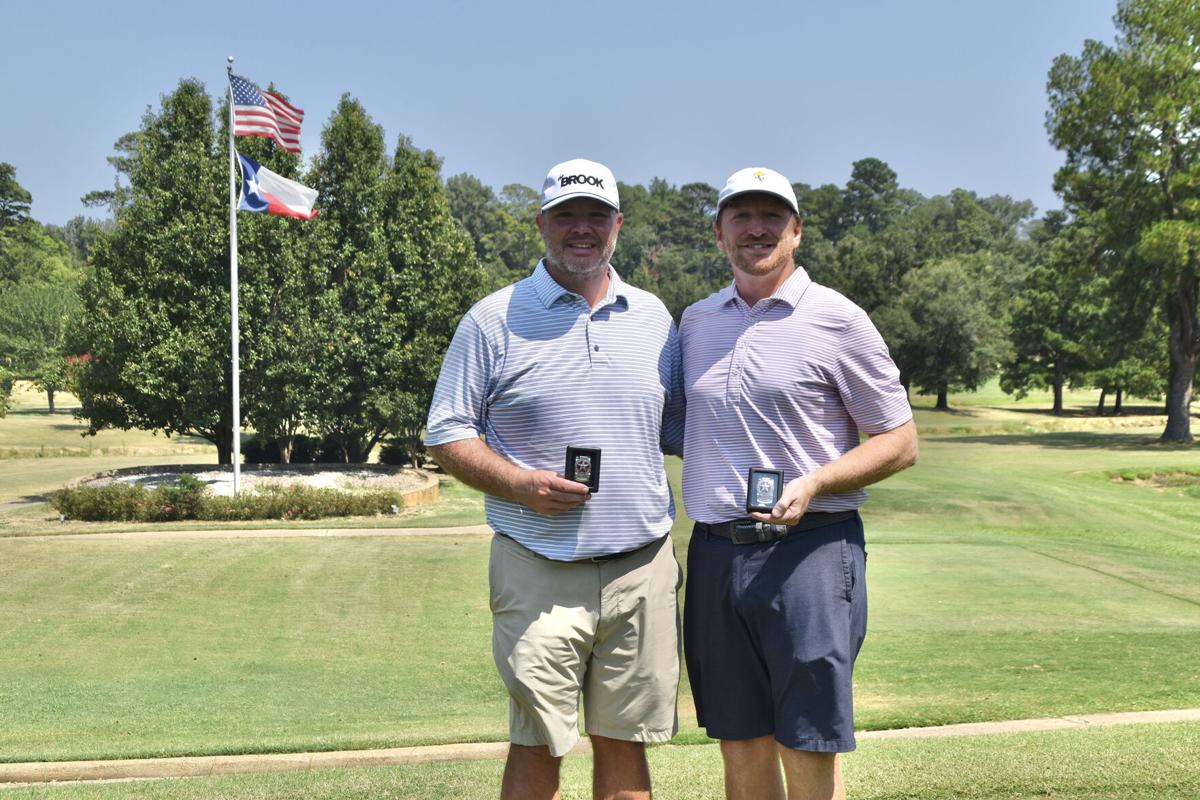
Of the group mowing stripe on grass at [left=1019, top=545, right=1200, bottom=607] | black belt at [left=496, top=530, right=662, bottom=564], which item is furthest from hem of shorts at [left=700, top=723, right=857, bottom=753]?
mowing stripe on grass at [left=1019, top=545, right=1200, bottom=607]

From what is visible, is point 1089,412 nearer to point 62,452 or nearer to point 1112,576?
point 62,452

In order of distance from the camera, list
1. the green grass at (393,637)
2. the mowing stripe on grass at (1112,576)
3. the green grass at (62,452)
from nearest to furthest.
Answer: the green grass at (393,637) < the mowing stripe on grass at (1112,576) < the green grass at (62,452)

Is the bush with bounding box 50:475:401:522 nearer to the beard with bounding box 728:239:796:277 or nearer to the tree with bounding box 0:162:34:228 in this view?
the beard with bounding box 728:239:796:277

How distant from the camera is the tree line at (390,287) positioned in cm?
2570

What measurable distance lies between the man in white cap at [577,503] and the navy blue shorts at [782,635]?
184 millimetres

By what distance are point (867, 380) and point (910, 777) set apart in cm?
207

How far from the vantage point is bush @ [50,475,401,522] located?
20438 mm

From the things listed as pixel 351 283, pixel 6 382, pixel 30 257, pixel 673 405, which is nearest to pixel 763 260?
pixel 673 405

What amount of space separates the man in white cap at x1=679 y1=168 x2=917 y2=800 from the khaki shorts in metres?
0.14

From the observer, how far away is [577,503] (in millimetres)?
3340

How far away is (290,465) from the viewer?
28.6 m

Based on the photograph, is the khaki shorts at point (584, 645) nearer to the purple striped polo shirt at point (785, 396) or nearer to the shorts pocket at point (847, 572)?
the purple striped polo shirt at point (785, 396)

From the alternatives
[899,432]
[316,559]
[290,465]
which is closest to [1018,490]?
[316,559]

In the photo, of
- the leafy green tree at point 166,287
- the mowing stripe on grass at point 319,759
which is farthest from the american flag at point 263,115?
the mowing stripe on grass at point 319,759
